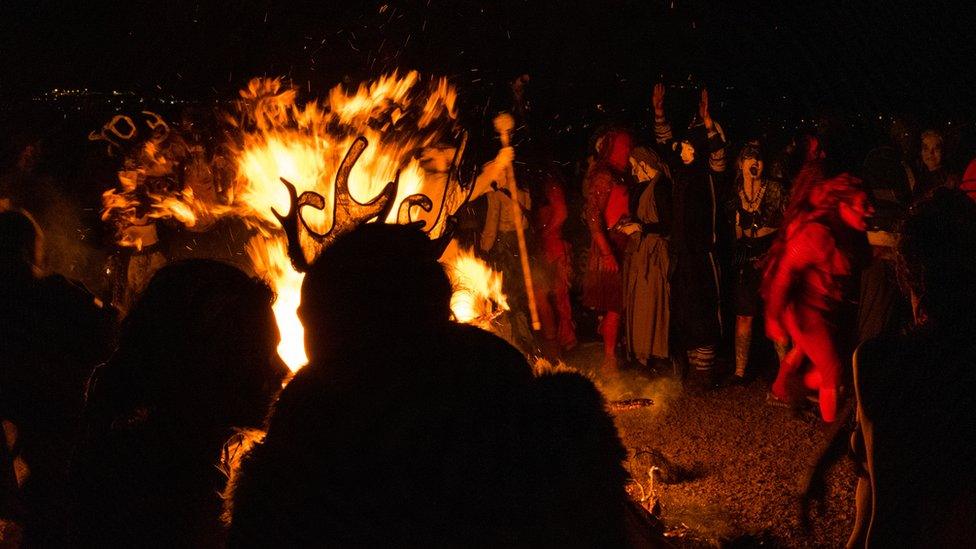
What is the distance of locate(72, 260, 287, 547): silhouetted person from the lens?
2188 millimetres

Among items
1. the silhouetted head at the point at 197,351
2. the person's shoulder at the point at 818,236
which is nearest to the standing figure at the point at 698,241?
the person's shoulder at the point at 818,236

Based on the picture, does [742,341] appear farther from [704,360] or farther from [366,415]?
[366,415]

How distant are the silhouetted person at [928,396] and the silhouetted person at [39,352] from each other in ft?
13.4

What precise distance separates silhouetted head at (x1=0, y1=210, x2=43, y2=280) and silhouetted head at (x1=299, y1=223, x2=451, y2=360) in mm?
2831

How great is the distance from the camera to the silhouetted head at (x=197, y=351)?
2.32 m

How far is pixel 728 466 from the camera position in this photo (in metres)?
5.31

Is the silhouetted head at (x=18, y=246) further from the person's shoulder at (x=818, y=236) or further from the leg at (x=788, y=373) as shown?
the leg at (x=788, y=373)

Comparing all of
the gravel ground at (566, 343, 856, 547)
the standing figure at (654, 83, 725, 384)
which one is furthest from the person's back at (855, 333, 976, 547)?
the standing figure at (654, 83, 725, 384)

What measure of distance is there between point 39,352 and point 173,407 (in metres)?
2.19

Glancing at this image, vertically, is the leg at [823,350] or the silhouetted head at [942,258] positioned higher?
the silhouetted head at [942,258]

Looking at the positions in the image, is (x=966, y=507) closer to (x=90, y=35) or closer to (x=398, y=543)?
(x=398, y=543)

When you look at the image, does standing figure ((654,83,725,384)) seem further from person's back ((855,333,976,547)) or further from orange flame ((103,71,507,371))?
person's back ((855,333,976,547))

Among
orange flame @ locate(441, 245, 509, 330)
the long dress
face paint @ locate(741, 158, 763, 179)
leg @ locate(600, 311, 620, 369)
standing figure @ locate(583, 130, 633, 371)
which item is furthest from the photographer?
leg @ locate(600, 311, 620, 369)

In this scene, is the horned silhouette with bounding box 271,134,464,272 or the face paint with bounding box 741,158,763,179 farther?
the face paint with bounding box 741,158,763,179
